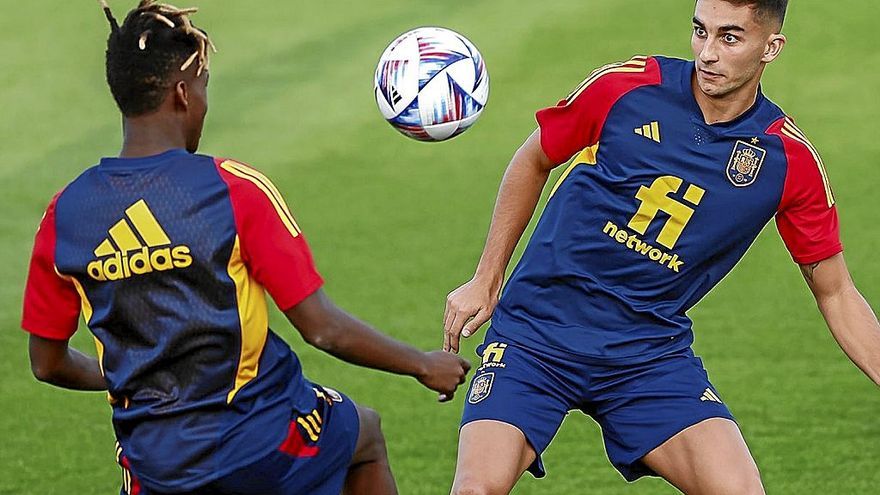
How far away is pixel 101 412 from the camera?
27.4 ft

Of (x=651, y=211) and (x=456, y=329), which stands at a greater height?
(x=651, y=211)

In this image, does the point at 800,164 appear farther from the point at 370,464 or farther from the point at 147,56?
the point at 147,56

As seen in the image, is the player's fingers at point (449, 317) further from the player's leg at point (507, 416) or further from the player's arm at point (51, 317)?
the player's arm at point (51, 317)

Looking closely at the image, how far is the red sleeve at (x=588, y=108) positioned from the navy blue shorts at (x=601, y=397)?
75cm

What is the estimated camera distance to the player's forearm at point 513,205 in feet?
18.6

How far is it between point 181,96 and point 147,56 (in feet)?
0.49

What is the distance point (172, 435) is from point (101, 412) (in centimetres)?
392

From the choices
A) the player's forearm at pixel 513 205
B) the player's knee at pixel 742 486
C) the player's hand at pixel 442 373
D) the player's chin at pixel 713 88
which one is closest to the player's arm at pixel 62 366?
the player's hand at pixel 442 373

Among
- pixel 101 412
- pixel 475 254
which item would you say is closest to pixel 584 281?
pixel 101 412

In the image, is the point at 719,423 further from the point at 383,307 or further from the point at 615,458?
the point at 383,307

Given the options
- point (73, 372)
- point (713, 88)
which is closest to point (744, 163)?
point (713, 88)

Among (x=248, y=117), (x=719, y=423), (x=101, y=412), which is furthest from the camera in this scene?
(x=248, y=117)

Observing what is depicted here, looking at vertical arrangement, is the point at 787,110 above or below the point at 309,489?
below

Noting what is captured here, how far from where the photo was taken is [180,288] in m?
4.43
